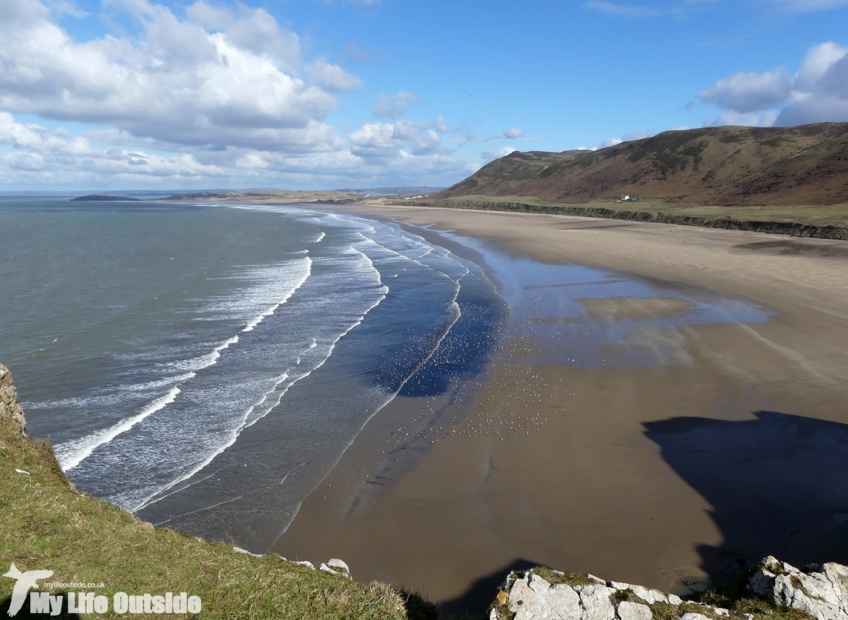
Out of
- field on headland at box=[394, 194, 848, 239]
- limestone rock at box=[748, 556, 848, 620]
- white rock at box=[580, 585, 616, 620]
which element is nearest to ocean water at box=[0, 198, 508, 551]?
white rock at box=[580, 585, 616, 620]

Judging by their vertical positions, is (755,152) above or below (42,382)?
above

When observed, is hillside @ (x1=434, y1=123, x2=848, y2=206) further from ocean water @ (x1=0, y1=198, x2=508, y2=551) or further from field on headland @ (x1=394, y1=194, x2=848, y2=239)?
ocean water @ (x1=0, y1=198, x2=508, y2=551)

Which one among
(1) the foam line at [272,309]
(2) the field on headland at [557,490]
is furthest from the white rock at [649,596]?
(1) the foam line at [272,309]

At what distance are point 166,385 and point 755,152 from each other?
101656 millimetres

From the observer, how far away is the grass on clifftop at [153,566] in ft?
17.9

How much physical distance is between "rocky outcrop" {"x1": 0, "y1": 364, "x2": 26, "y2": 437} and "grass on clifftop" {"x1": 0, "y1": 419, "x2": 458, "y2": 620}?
1120 millimetres

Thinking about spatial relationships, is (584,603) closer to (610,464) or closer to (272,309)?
(610,464)

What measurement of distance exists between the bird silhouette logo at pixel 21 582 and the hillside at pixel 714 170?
2744 inches

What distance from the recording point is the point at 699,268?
3322cm

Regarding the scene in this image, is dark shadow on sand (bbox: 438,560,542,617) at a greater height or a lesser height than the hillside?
lesser

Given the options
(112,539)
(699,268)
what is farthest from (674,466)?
(699,268)

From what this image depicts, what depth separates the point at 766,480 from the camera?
10094 millimetres

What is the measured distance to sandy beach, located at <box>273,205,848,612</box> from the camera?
27.2ft

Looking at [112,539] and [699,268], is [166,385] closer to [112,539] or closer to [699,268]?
[112,539]
